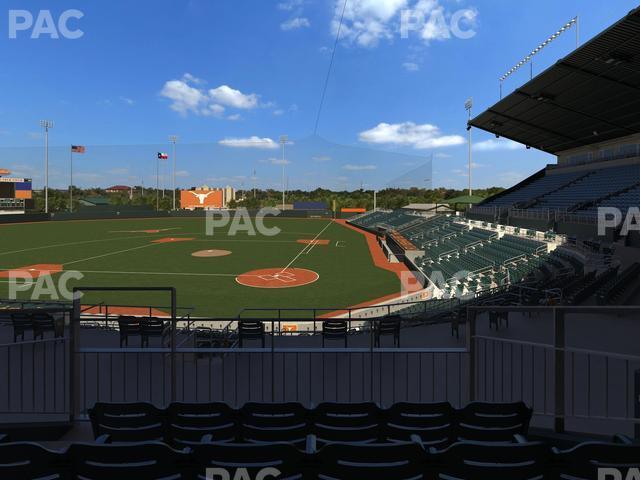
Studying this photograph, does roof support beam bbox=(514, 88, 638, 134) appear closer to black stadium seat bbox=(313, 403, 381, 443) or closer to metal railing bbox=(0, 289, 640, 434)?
metal railing bbox=(0, 289, 640, 434)

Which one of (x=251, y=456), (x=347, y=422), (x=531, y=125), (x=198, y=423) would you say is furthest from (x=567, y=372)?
(x=531, y=125)

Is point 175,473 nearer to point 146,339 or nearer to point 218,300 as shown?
point 146,339

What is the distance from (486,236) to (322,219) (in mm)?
63351

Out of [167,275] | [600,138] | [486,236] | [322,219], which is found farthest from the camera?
[322,219]

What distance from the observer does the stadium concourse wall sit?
7049 centimetres

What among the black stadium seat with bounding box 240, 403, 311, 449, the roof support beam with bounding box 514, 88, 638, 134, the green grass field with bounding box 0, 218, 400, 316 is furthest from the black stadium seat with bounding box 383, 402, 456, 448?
the roof support beam with bounding box 514, 88, 638, 134

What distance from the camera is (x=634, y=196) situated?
81.6 feet

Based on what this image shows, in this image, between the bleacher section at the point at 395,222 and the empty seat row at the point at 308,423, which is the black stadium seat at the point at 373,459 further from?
the bleacher section at the point at 395,222

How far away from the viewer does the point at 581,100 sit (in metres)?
30.3

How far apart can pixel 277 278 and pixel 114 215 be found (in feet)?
235

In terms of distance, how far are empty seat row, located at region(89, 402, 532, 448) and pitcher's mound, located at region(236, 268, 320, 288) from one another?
1963 centimetres

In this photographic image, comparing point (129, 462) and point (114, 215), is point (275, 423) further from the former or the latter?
point (114, 215)

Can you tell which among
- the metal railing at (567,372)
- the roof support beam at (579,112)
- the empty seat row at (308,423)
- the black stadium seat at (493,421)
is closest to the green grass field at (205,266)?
the metal railing at (567,372)

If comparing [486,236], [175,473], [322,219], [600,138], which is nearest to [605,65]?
[486,236]
